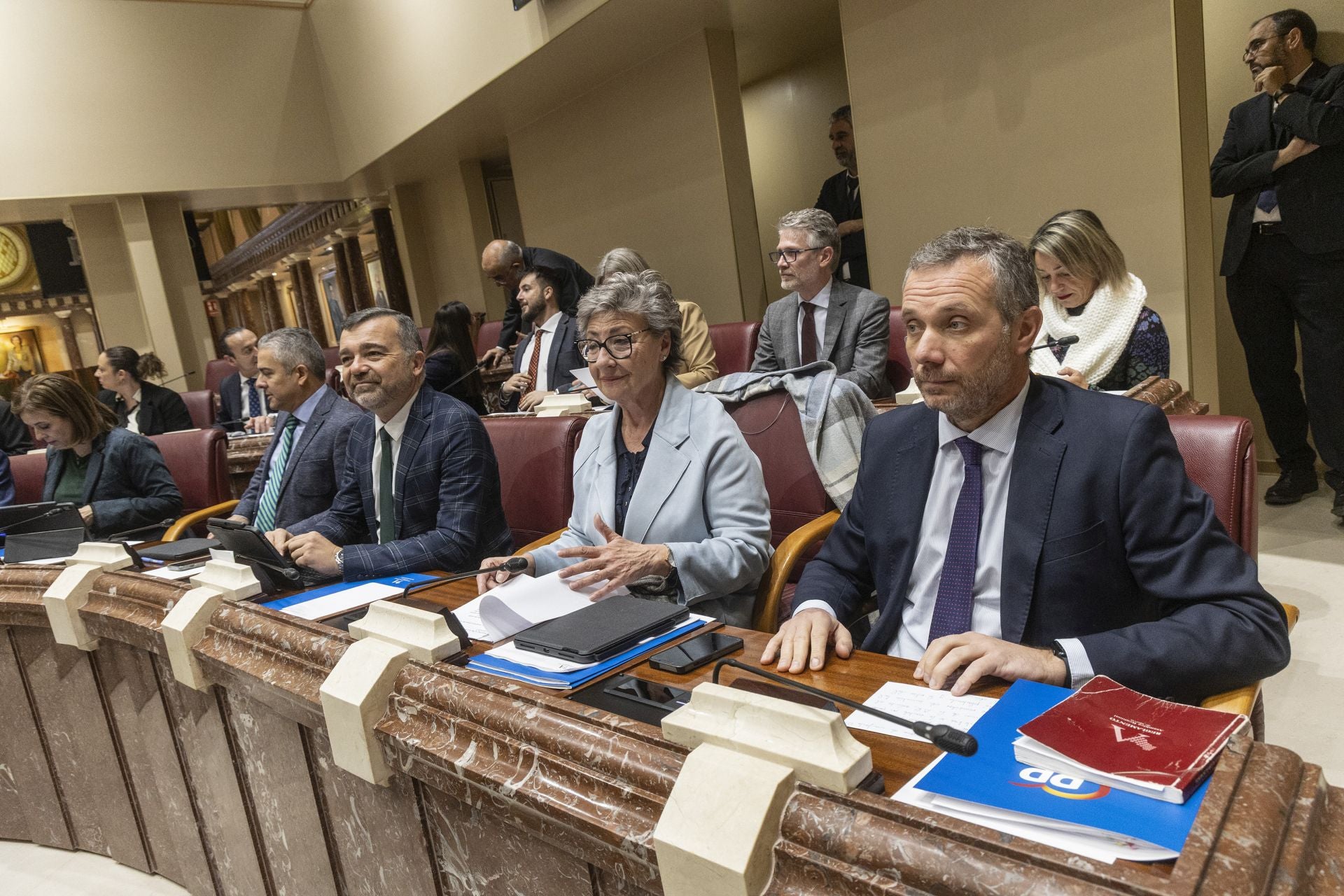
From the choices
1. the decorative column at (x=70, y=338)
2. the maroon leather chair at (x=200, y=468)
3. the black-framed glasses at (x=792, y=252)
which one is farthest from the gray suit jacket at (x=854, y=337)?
the decorative column at (x=70, y=338)

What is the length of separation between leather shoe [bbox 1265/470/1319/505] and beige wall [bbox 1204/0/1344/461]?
377 mm

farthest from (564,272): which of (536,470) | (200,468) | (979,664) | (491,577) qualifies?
(979,664)

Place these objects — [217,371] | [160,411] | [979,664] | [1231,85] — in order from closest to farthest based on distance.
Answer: [979,664] < [1231,85] < [160,411] < [217,371]

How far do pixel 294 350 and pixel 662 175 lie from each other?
3.25 metres

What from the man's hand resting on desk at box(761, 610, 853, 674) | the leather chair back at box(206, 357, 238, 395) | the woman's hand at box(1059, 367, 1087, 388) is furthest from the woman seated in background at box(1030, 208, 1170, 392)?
the leather chair back at box(206, 357, 238, 395)

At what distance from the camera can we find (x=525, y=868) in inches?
43.6

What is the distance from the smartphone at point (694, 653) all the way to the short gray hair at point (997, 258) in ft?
2.03

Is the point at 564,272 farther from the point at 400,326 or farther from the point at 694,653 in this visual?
the point at 694,653

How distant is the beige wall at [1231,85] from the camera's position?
367 cm

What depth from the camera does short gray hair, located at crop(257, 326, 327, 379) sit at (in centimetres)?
310

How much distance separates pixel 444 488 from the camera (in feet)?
8.00

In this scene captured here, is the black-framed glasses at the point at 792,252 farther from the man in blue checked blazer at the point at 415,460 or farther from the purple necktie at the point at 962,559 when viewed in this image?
the purple necktie at the point at 962,559

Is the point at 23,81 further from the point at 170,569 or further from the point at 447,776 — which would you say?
the point at 447,776

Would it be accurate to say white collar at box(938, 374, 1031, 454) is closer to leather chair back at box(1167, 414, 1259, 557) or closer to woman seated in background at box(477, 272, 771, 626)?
leather chair back at box(1167, 414, 1259, 557)
